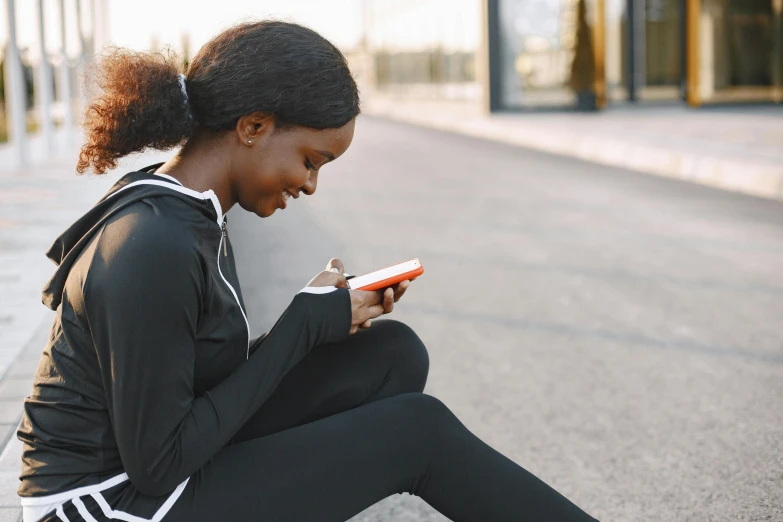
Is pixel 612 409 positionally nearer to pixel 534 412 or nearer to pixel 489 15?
pixel 534 412

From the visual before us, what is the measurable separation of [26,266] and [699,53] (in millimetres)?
21844

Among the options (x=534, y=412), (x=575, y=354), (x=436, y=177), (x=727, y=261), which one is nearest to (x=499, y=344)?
(x=575, y=354)

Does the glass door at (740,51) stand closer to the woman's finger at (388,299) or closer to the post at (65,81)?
A: the post at (65,81)

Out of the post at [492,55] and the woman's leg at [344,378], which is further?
the post at [492,55]

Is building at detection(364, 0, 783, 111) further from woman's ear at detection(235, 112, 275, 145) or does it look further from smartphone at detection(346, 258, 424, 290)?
woman's ear at detection(235, 112, 275, 145)

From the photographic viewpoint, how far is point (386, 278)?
2215 millimetres

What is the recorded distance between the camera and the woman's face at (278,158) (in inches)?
81.0

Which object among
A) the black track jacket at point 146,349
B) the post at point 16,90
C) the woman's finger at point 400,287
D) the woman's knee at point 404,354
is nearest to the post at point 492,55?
the post at point 16,90

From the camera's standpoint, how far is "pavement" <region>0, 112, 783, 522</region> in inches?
124

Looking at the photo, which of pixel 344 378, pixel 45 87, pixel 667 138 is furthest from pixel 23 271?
pixel 667 138

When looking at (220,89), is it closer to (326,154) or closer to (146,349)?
(326,154)

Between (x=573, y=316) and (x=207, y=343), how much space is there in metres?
3.52

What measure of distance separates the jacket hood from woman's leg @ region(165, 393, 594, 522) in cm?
47

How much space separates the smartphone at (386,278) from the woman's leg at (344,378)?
292mm
